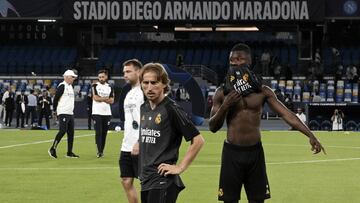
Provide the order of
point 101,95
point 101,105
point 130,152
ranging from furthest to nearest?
point 101,105 → point 101,95 → point 130,152

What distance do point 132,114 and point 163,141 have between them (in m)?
4.06

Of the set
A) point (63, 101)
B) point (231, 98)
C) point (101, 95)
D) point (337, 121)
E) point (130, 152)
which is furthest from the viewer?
point (337, 121)

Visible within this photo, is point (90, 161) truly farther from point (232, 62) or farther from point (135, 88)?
point (232, 62)

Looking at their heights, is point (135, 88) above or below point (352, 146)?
above

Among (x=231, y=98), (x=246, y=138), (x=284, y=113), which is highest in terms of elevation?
(x=231, y=98)

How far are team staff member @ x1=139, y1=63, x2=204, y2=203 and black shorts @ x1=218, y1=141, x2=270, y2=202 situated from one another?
1648mm

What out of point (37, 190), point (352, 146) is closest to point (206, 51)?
point (352, 146)

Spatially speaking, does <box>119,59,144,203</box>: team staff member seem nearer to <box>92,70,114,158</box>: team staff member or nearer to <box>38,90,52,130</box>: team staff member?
<box>92,70,114,158</box>: team staff member

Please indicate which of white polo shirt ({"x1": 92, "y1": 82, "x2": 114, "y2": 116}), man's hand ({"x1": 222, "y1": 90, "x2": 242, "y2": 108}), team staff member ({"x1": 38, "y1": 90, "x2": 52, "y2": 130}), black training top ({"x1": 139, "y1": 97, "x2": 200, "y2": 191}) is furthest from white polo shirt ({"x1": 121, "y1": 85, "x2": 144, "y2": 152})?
team staff member ({"x1": 38, "y1": 90, "x2": 52, "y2": 130})

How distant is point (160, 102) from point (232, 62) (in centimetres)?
158

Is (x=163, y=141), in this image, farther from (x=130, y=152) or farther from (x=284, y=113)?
(x=130, y=152)

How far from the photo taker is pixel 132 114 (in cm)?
1177

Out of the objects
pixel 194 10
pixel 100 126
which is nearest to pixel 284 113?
pixel 100 126

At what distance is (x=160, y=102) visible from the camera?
775cm
